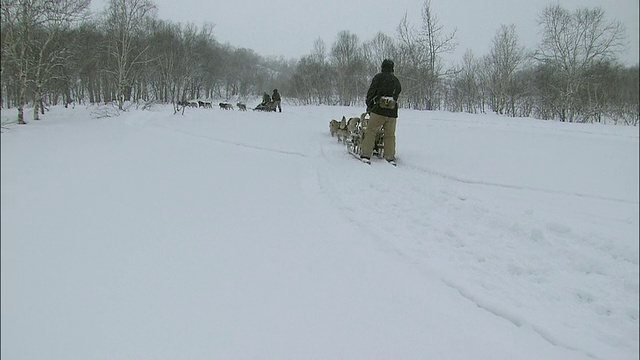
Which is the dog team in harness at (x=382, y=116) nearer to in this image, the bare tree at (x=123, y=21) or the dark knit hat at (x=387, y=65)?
the dark knit hat at (x=387, y=65)

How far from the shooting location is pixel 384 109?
7426mm

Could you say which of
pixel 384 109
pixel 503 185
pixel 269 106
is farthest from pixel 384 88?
pixel 269 106

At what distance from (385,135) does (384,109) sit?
524 millimetres

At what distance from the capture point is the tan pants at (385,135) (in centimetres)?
750

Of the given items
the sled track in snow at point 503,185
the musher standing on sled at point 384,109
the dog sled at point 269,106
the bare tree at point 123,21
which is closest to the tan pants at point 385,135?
the musher standing on sled at point 384,109

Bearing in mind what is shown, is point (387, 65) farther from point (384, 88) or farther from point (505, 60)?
point (505, 60)

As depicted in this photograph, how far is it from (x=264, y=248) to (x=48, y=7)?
210 centimetres

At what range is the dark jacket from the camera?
289 inches

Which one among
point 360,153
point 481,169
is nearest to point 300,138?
point 360,153

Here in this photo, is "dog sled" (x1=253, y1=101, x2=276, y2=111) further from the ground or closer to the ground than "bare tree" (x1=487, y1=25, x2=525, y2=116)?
further from the ground

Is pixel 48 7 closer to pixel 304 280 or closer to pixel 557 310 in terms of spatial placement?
A: pixel 304 280

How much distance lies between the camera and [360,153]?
797 cm

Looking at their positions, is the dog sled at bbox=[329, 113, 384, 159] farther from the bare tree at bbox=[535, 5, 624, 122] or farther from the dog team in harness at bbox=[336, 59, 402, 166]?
the bare tree at bbox=[535, 5, 624, 122]

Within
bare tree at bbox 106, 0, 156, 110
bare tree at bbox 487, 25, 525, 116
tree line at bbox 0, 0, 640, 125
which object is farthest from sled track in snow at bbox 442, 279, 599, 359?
bare tree at bbox 106, 0, 156, 110
